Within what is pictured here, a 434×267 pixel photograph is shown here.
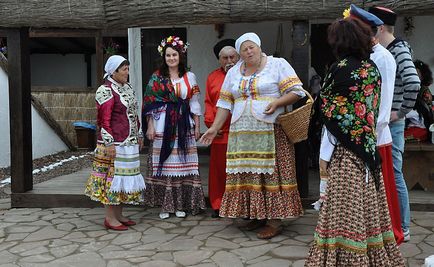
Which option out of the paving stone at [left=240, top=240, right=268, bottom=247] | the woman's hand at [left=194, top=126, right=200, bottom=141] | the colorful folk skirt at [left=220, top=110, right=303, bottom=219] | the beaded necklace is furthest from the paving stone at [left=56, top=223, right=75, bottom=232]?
the beaded necklace

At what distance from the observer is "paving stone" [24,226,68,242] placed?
15.4 feet

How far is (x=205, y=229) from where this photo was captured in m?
4.88

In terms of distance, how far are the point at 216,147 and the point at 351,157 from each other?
2099 millimetres

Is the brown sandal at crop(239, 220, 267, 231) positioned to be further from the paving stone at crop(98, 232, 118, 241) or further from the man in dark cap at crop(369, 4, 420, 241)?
the man in dark cap at crop(369, 4, 420, 241)

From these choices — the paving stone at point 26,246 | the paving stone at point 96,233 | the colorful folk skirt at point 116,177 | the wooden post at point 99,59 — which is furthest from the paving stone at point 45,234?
the wooden post at point 99,59

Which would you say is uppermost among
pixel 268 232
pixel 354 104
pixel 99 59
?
pixel 99 59

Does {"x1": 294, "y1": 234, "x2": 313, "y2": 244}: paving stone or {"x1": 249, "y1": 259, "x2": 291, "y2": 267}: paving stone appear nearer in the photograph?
{"x1": 249, "y1": 259, "x2": 291, "y2": 267}: paving stone

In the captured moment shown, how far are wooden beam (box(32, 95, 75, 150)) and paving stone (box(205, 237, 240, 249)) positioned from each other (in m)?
6.27

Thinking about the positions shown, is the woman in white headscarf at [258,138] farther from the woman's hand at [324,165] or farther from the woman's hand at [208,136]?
the woman's hand at [324,165]

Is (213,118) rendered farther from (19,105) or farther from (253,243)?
(19,105)

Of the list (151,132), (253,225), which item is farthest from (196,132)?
(253,225)

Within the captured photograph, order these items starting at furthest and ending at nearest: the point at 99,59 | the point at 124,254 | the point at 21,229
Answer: the point at 99,59, the point at 21,229, the point at 124,254

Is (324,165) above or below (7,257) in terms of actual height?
above

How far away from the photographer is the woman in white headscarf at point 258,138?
173 inches
